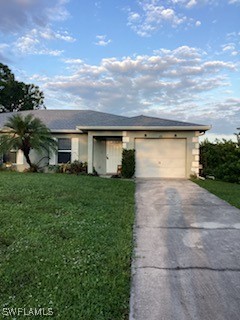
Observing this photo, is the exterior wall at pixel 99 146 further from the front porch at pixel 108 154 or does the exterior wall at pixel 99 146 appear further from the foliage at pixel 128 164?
the foliage at pixel 128 164

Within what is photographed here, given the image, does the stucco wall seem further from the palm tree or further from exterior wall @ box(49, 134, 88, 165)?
the palm tree

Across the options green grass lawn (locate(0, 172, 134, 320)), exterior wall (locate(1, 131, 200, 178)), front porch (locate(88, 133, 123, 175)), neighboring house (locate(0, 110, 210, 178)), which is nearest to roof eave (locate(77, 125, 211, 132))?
neighboring house (locate(0, 110, 210, 178))

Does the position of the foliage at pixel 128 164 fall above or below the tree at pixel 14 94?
below

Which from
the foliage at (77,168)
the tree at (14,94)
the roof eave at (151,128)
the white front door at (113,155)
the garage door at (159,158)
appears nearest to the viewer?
the roof eave at (151,128)

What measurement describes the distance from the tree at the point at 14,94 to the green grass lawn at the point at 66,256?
34186 mm

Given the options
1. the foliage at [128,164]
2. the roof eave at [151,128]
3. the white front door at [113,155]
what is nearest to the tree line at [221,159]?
the roof eave at [151,128]

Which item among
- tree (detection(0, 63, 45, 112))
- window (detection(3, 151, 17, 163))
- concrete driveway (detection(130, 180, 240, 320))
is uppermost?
tree (detection(0, 63, 45, 112))

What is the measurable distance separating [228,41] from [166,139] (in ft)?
18.2

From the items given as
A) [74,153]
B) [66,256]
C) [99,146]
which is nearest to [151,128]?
[99,146]

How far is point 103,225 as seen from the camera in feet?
19.1

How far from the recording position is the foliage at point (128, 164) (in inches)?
613

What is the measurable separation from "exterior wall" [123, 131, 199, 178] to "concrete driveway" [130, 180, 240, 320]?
8.02m

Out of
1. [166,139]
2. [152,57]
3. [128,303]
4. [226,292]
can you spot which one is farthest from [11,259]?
[152,57]

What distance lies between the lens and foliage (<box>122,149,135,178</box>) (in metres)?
15.6
